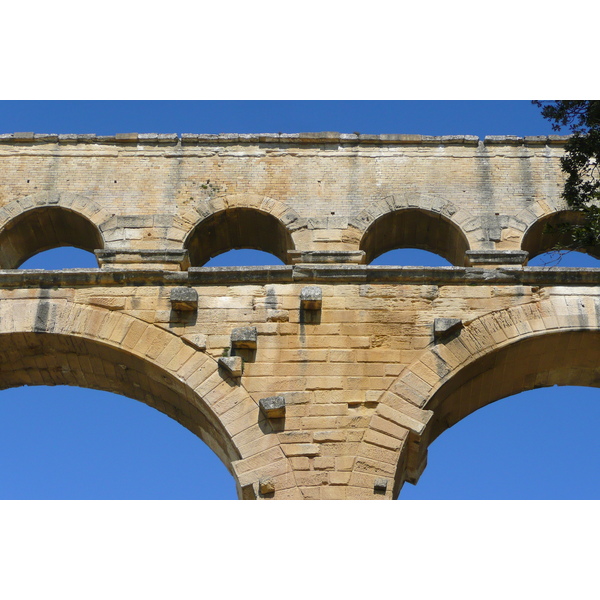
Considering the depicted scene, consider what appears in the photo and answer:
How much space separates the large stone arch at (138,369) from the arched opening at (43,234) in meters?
2.56

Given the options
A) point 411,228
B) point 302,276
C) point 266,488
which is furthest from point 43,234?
point 266,488

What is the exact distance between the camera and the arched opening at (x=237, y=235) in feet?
44.3

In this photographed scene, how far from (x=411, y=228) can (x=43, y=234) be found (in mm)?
5128

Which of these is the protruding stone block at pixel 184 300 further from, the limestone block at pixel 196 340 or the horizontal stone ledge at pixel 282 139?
the horizontal stone ledge at pixel 282 139

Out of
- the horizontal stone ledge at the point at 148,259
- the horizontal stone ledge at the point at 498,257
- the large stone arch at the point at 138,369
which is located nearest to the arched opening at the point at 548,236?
the horizontal stone ledge at the point at 498,257

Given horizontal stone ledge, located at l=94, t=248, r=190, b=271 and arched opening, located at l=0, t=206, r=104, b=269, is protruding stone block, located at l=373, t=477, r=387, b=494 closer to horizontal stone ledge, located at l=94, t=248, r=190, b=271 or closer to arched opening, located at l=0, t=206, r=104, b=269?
horizontal stone ledge, located at l=94, t=248, r=190, b=271

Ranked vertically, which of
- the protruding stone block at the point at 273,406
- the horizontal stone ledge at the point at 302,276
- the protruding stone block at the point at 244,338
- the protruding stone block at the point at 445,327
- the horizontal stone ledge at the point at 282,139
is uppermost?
the horizontal stone ledge at the point at 282,139

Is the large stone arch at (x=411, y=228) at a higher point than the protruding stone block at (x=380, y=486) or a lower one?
higher

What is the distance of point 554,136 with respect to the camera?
14.4 m

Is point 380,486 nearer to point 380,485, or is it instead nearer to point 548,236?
point 380,485

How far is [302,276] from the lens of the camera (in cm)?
1112

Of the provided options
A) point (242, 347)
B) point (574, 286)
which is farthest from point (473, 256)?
point (242, 347)

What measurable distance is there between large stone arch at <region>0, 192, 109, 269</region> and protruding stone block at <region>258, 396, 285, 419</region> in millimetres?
4283

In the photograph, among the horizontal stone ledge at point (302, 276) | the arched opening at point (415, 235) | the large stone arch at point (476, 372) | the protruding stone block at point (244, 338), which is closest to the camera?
the large stone arch at point (476, 372)
